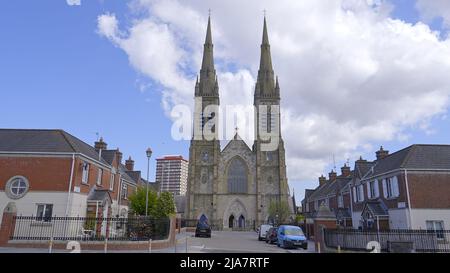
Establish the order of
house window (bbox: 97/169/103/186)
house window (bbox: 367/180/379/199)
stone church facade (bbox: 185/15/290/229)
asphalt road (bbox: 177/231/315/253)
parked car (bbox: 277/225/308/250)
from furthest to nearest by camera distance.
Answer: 1. stone church facade (bbox: 185/15/290/229)
2. house window (bbox: 367/180/379/199)
3. house window (bbox: 97/169/103/186)
4. parked car (bbox: 277/225/308/250)
5. asphalt road (bbox: 177/231/315/253)

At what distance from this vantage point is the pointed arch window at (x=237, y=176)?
226ft

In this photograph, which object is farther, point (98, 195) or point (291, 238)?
point (98, 195)

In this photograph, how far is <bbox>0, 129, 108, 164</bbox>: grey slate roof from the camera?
27.6 metres

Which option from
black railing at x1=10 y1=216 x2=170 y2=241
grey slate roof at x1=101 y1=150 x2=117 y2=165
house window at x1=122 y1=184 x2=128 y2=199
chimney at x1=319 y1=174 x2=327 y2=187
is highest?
chimney at x1=319 y1=174 x2=327 y2=187

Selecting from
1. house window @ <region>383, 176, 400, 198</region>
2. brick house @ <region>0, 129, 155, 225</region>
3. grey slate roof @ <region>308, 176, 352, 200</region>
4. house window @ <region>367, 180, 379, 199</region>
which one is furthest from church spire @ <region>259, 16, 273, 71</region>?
brick house @ <region>0, 129, 155, 225</region>

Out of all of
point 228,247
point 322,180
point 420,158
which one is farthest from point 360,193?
point 322,180

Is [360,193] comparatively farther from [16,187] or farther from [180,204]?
[180,204]

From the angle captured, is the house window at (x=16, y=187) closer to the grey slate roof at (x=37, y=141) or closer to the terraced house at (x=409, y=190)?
the grey slate roof at (x=37, y=141)

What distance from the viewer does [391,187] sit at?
1280 inches

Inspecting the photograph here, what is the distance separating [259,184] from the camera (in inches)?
2650

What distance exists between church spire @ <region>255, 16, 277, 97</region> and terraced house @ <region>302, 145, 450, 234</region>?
38704 mm

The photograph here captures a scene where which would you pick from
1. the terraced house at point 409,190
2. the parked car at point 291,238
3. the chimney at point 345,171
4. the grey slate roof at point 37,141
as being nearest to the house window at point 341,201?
the chimney at point 345,171

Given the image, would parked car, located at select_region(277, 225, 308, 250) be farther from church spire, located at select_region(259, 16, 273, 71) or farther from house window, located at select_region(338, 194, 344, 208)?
church spire, located at select_region(259, 16, 273, 71)

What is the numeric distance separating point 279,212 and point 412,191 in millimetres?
32109
